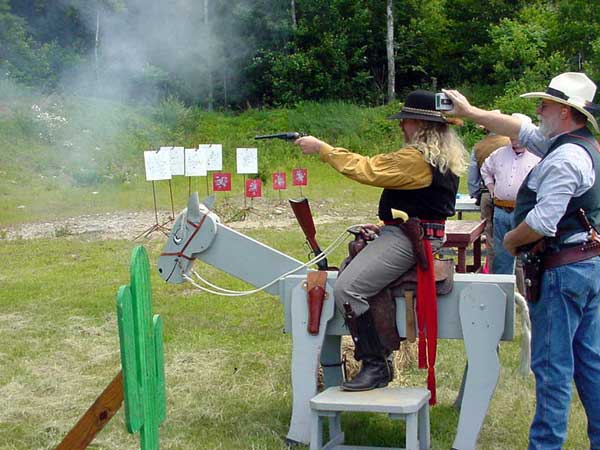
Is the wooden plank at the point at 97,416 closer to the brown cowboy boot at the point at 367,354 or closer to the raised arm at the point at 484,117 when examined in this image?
the brown cowboy boot at the point at 367,354

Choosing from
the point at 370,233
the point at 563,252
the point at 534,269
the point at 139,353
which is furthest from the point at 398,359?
the point at 139,353

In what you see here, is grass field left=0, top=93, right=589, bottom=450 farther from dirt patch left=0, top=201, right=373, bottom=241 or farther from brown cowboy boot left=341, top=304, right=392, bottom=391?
brown cowboy boot left=341, top=304, right=392, bottom=391

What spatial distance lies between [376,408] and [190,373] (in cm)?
211

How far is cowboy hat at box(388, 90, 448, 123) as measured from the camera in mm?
4293

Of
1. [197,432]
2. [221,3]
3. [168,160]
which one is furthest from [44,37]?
[197,432]

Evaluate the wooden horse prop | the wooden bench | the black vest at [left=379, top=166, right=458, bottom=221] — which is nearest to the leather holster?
the wooden horse prop

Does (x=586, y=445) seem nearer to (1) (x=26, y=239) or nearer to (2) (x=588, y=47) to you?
(1) (x=26, y=239)

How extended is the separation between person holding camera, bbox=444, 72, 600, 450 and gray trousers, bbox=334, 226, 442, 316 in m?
0.56

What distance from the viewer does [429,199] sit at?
426cm

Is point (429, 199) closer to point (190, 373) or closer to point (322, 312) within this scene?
point (322, 312)

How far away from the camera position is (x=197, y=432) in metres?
4.73

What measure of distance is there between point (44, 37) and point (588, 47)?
54.7 ft

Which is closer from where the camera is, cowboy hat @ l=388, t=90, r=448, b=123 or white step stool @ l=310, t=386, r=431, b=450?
white step stool @ l=310, t=386, r=431, b=450

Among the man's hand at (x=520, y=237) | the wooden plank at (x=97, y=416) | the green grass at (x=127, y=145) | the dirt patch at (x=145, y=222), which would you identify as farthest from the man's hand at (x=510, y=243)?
the green grass at (x=127, y=145)
